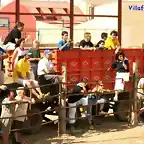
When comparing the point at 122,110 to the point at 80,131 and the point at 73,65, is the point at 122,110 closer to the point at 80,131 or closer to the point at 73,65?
the point at 80,131

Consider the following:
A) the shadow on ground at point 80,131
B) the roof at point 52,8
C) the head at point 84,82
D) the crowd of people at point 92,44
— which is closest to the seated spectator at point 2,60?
the shadow on ground at point 80,131

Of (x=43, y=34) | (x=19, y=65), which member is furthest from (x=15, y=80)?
(x=43, y=34)

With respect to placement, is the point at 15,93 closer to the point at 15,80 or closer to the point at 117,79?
the point at 15,80

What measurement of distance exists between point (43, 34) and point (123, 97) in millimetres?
12743

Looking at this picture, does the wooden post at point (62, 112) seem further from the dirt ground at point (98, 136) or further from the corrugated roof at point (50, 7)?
the corrugated roof at point (50, 7)

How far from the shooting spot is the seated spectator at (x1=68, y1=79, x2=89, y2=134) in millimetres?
11992

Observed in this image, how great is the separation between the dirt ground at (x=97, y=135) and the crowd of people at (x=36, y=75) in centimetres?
38

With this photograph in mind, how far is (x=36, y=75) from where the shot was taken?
39.7 ft

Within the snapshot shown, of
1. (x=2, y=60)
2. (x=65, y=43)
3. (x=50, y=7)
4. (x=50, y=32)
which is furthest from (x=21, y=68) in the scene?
(x=50, y=7)

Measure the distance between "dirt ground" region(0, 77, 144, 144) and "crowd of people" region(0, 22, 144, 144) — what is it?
38 cm

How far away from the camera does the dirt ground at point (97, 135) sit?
37.1 ft

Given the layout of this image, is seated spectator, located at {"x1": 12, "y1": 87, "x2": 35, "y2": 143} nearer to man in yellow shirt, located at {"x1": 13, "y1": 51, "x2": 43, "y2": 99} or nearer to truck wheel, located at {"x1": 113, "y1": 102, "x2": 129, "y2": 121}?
man in yellow shirt, located at {"x1": 13, "y1": 51, "x2": 43, "y2": 99}

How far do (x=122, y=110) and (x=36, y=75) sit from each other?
9.08ft

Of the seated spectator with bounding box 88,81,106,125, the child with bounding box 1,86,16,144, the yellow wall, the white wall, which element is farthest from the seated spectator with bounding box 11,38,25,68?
the white wall
